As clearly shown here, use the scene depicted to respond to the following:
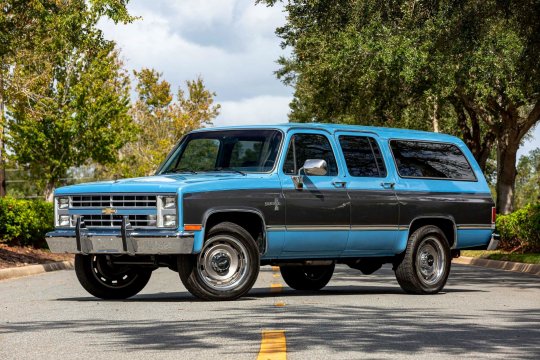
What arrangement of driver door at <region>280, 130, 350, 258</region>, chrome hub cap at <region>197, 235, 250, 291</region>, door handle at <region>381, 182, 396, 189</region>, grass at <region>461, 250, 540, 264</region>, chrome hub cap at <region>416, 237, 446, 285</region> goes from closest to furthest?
chrome hub cap at <region>197, 235, 250, 291</region> < driver door at <region>280, 130, 350, 258</region> < door handle at <region>381, 182, 396, 189</region> < chrome hub cap at <region>416, 237, 446, 285</region> < grass at <region>461, 250, 540, 264</region>

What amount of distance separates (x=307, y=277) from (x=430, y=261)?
1.84 metres

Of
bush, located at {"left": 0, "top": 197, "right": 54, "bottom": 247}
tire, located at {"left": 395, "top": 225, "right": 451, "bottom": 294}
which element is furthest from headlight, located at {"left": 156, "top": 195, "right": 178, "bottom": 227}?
bush, located at {"left": 0, "top": 197, "right": 54, "bottom": 247}

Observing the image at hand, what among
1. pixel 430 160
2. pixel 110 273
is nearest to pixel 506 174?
pixel 430 160

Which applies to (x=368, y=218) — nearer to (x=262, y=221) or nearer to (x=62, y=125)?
(x=262, y=221)

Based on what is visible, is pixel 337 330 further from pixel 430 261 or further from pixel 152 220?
pixel 430 261

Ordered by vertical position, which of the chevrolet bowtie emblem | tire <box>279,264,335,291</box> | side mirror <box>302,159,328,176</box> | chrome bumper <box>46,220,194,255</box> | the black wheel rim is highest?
side mirror <box>302,159,328,176</box>

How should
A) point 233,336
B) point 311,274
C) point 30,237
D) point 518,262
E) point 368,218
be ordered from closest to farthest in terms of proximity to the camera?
point 233,336 < point 368,218 < point 311,274 < point 518,262 < point 30,237

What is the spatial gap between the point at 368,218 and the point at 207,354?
21.1 feet

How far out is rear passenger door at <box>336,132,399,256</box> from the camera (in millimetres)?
13516

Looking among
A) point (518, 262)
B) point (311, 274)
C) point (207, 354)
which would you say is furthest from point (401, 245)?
point (518, 262)

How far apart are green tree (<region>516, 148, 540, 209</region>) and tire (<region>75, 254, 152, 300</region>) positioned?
12967 cm

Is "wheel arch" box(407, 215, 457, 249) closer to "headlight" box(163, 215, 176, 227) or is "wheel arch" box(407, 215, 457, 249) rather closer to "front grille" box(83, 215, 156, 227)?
"headlight" box(163, 215, 176, 227)

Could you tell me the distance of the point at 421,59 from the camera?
28.8m

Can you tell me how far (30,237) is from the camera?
27.0 meters
